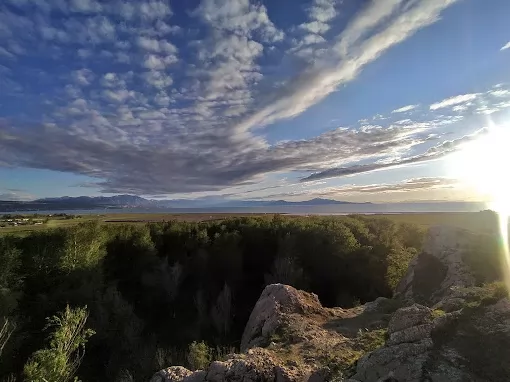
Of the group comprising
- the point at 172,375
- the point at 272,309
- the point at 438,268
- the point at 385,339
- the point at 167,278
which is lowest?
the point at 167,278

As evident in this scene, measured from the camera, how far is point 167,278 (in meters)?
31.3

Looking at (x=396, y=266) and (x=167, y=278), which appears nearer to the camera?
(x=396, y=266)

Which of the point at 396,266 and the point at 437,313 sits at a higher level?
the point at 437,313

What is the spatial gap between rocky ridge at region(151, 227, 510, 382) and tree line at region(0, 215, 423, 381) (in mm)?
4634

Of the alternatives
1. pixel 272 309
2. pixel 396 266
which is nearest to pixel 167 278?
pixel 272 309

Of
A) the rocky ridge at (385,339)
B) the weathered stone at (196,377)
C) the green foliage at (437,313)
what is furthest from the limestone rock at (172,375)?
the green foliage at (437,313)

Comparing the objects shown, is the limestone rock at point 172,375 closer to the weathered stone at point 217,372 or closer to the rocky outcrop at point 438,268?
the weathered stone at point 217,372

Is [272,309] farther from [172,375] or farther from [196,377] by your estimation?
[172,375]

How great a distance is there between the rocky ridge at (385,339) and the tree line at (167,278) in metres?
4.63

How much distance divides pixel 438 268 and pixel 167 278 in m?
21.7

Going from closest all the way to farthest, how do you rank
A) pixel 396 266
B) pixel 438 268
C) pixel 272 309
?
pixel 272 309 → pixel 438 268 → pixel 396 266

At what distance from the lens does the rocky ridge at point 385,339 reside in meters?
7.59

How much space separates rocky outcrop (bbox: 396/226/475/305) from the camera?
17.7 metres

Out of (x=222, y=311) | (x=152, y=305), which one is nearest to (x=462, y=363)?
(x=222, y=311)
